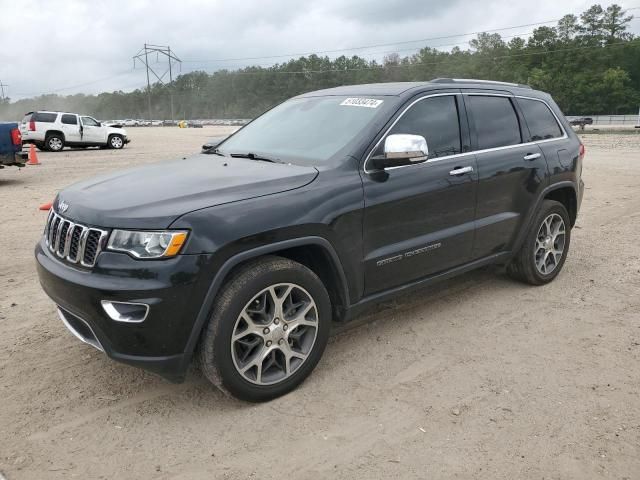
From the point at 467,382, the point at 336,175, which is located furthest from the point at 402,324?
the point at 336,175

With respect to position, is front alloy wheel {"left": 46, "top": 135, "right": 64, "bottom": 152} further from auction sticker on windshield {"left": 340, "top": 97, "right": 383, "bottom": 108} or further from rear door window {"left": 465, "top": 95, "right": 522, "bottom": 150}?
rear door window {"left": 465, "top": 95, "right": 522, "bottom": 150}

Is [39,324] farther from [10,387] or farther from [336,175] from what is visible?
[336,175]

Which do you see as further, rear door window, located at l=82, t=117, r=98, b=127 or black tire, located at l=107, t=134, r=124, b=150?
black tire, located at l=107, t=134, r=124, b=150

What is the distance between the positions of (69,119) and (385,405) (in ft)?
75.6

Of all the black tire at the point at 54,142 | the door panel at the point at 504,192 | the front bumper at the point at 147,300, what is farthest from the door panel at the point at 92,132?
the front bumper at the point at 147,300

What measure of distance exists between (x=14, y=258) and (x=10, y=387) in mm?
3168

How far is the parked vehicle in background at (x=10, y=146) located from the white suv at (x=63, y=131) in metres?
10.8

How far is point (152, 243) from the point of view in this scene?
9.07ft

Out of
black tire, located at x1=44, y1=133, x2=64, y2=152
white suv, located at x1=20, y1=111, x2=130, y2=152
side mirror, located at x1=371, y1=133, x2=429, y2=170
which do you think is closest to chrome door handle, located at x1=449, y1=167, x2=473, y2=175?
side mirror, located at x1=371, y1=133, x2=429, y2=170

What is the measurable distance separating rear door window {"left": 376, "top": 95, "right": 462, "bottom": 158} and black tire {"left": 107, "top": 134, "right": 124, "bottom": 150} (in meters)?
22.6

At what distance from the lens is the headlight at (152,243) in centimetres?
275

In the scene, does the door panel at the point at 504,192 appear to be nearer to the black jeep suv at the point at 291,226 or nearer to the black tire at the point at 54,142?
the black jeep suv at the point at 291,226

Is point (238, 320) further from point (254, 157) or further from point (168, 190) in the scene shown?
point (254, 157)

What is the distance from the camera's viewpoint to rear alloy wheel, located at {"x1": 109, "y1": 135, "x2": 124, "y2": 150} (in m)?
24.1
